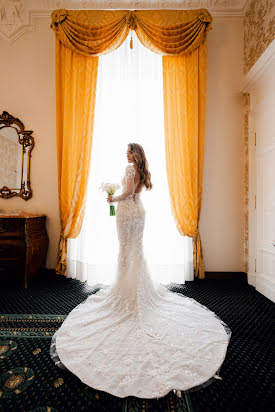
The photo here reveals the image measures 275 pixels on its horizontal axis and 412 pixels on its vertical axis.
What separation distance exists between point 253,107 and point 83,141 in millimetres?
2617

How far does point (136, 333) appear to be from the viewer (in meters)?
1.86

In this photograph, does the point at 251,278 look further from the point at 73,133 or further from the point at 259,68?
the point at 73,133

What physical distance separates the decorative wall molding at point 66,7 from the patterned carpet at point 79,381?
432 cm

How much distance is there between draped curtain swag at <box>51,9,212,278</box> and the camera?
3.26 m

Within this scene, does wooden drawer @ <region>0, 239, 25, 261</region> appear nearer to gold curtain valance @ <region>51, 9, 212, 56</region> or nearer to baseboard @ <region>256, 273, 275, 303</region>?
gold curtain valance @ <region>51, 9, 212, 56</region>

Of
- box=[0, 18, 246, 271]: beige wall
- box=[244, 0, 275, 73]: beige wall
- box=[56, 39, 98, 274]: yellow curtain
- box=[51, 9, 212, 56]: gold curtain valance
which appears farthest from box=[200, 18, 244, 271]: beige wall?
box=[56, 39, 98, 274]: yellow curtain

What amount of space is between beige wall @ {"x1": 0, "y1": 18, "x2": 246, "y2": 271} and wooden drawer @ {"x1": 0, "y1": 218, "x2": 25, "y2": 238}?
22.5 inches

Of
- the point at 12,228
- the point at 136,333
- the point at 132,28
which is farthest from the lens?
the point at 132,28

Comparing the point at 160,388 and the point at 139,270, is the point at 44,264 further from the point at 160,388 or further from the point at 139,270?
the point at 160,388

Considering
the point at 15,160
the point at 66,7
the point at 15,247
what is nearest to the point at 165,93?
the point at 66,7

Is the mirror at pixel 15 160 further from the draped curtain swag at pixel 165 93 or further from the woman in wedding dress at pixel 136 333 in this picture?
the woman in wedding dress at pixel 136 333

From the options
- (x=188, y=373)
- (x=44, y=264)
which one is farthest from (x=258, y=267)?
(x=44, y=264)

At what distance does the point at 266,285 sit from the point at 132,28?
412 centimetres

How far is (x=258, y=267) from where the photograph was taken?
124 inches
